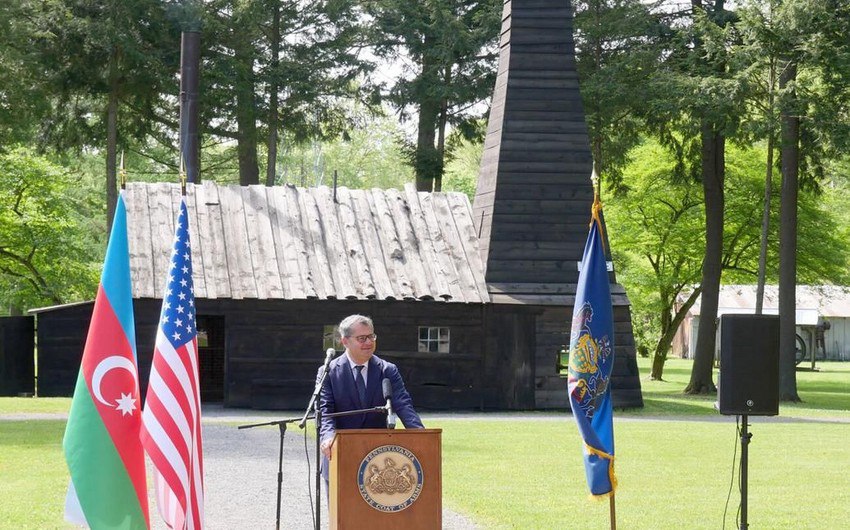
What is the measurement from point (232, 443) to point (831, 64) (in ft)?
57.5

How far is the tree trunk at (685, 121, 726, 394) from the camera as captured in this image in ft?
107

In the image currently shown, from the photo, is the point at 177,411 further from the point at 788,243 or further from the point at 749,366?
the point at 788,243

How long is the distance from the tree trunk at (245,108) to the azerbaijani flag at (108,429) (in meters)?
25.4

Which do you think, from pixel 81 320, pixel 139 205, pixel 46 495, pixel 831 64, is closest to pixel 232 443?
pixel 46 495

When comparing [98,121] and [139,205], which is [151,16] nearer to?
[98,121]

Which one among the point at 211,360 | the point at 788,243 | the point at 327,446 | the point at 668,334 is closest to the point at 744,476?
the point at 327,446

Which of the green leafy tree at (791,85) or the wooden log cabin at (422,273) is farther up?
the green leafy tree at (791,85)

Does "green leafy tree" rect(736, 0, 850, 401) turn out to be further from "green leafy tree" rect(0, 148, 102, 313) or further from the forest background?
"green leafy tree" rect(0, 148, 102, 313)

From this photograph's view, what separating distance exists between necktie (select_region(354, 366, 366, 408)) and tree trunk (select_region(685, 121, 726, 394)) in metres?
25.8

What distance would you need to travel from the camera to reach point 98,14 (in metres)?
32.2

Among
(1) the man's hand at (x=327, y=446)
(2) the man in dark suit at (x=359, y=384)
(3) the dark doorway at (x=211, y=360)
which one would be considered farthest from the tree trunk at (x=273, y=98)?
(1) the man's hand at (x=327, y=446)

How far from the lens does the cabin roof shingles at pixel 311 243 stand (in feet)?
77.3

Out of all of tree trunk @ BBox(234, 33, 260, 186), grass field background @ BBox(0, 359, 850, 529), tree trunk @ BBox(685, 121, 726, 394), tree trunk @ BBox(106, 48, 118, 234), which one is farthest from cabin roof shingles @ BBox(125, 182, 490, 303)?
tree trunk @ BBox(685, 121, 726, 394)

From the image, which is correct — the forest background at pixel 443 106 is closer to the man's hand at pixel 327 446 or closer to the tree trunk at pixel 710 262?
the tree trunk at pixel 710 262
